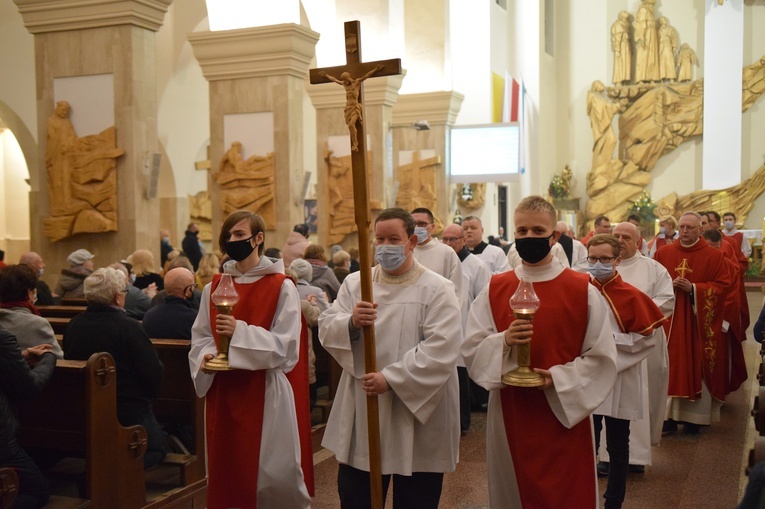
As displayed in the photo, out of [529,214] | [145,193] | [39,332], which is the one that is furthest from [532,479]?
[145,193]

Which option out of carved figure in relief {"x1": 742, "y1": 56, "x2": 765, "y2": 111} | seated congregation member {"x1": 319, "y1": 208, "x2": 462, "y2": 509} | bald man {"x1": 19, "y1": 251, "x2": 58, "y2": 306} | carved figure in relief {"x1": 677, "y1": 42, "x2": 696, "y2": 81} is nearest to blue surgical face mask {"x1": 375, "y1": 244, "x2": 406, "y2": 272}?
seated congregation member {"x1": 319, "y1": 208, "x2": 462, "y2": 509}

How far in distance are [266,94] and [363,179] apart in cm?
851

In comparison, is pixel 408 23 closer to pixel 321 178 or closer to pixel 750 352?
pixel 321 178

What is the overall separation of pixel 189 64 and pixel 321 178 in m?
5.53

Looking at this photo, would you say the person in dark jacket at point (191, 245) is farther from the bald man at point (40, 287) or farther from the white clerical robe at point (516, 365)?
the white clerical robe at point (516, 365)

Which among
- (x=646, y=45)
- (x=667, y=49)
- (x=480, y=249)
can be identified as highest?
(x=646, y=45)

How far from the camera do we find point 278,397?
14.6 feet

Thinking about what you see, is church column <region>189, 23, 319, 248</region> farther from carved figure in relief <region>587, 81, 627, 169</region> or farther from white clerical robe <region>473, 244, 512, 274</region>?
carved figure in relief <region>587, 81, 627, 169</region>

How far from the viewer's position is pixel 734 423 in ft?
26.7

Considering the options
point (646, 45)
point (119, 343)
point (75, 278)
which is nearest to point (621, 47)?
point (646, 45)

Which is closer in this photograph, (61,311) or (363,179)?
(363,179)

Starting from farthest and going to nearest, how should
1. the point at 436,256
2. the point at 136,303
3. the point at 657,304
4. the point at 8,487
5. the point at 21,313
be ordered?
the point at 136,303, the point at 436,256, the point at 657,304, the point at 21,313, the point at 8,487

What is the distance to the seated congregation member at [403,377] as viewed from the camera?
3.83m

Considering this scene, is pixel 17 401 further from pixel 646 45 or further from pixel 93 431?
pixel 646 45
